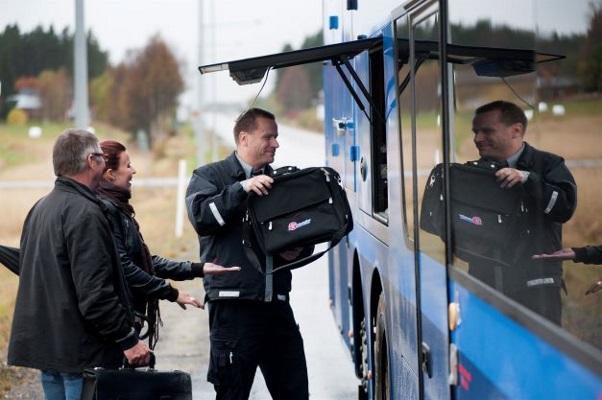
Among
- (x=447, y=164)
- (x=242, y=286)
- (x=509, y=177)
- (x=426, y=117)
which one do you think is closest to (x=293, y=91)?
(x=242, y=286)

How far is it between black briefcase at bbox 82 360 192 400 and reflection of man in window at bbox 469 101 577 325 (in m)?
1.94

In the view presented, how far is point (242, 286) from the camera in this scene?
7.33 m

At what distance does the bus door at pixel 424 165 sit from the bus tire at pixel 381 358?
1565 mm

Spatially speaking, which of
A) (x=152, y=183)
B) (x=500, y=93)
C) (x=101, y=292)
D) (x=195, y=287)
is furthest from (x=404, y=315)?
(x=152, y=183)

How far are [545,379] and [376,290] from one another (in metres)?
4.55

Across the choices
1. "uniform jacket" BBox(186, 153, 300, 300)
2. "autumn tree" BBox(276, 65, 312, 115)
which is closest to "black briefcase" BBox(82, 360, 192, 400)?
"uniform jacket" BBox(186, 153, 300, 300)

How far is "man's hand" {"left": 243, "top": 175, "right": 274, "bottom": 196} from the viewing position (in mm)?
7125

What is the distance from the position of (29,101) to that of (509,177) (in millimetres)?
80730

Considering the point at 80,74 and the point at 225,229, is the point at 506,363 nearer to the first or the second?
the point at 225,229

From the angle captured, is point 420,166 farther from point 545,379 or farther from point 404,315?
point 545,379

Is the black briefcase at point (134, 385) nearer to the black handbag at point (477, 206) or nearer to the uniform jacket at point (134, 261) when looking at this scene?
the uniform jacket at point (134, 261)

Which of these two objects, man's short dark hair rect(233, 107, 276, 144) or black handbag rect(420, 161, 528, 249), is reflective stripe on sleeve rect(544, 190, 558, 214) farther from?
man's short dark hair rect(233, 107, 276, 144)

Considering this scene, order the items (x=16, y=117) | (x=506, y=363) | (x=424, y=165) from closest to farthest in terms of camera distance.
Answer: (x=506, y=363)
(x=424, y=165)
(x=16, y=117)

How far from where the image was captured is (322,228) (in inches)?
282
